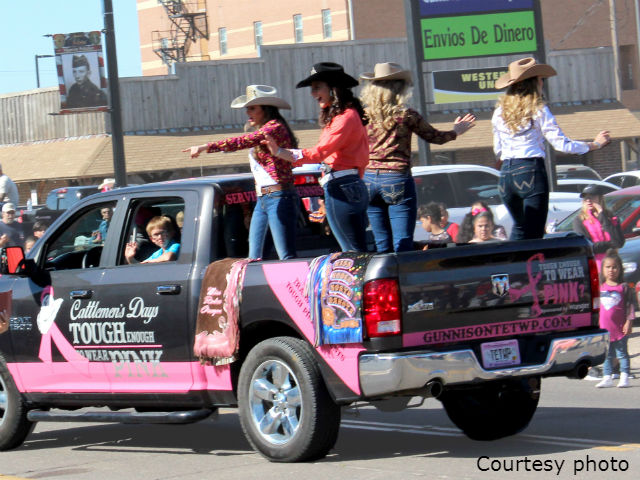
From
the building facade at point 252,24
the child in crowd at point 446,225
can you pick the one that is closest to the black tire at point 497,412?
the child in crowd at point 446,225

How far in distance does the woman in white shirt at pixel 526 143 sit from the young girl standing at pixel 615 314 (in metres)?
3.16

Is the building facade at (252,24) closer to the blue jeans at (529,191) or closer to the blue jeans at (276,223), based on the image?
the blue jeans at (529,191)

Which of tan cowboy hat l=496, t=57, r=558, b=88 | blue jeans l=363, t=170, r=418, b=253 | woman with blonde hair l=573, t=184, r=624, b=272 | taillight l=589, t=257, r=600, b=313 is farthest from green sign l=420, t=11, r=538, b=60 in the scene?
taillight l=589, t=257, r=600, b=313

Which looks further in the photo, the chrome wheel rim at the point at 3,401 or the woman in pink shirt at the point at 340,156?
the chrome wheel rim at the point at 3,401

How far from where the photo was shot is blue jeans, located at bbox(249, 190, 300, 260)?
312 inches

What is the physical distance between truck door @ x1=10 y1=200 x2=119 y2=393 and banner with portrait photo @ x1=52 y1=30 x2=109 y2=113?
10561 millimetres

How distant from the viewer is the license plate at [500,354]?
7.15m

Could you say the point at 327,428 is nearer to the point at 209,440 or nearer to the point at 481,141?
the point at 209,440

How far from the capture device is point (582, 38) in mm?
62625

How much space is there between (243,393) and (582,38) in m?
58.0

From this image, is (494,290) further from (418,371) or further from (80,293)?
(80,293)

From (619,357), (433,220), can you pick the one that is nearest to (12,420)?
(619,357)

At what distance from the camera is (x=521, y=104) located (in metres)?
8.55

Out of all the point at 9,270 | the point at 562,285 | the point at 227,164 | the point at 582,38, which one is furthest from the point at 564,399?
the point at 582,38
